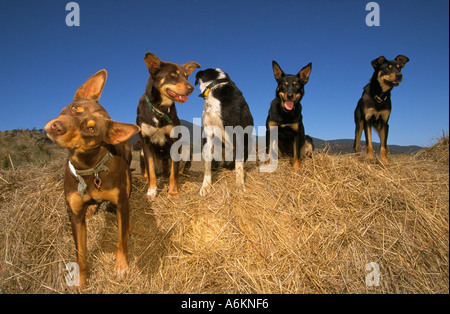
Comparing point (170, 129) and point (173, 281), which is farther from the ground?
point (170, 129)

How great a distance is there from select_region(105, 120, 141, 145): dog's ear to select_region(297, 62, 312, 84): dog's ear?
376cm

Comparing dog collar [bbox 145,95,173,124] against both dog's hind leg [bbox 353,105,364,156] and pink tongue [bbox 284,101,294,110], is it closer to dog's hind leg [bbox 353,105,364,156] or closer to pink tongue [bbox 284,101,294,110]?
pink tongue [bbox 284,101,294,110]

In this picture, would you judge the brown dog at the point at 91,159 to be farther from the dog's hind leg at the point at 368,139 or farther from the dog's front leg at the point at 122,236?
the dog's hind leg at the point at 368,139

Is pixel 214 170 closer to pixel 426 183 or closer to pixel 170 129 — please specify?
pixel 170 129

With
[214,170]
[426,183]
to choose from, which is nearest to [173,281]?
[214,170]

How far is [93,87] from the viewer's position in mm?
3051

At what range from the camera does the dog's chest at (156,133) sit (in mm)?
4133

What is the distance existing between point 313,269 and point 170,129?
2.80 meters

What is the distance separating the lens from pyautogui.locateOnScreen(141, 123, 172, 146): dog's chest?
4.13 metres

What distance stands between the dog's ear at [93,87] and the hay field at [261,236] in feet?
5.40

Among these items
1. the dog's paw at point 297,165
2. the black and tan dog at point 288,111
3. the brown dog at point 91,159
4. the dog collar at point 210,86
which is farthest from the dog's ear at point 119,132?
the black and tan dog at point 288,111

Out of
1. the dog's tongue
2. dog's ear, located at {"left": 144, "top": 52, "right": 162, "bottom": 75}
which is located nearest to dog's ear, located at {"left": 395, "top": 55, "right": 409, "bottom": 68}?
the dog's tongue

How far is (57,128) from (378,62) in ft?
19.2

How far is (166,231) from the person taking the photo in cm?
347
